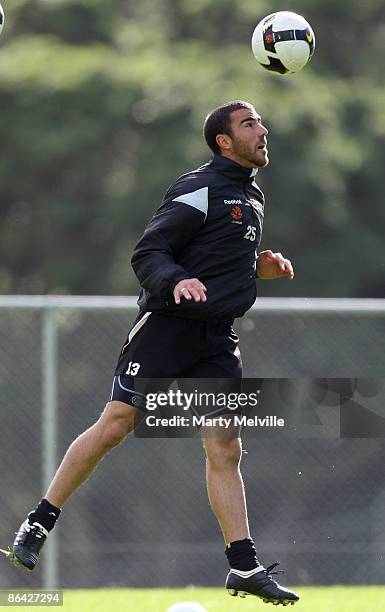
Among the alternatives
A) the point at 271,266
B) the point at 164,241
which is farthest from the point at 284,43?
the point at 164,241

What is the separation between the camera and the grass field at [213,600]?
8859mm

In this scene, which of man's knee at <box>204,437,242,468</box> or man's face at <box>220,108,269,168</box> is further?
man's face at <box>220,108,269,168</box>

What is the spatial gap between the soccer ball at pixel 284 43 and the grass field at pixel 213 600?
3.04m

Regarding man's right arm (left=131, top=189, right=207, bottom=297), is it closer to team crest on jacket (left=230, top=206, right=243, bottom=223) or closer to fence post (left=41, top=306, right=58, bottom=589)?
team crest on jacket (left=230, top=206, right=243, bottom=223)

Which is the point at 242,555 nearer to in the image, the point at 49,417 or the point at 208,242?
the point at 208,242

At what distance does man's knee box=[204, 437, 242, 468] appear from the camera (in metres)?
7.45

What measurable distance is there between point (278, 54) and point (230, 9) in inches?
642

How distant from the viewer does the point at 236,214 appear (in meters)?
7.50

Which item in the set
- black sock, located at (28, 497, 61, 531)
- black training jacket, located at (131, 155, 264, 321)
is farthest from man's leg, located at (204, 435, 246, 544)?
black sock, located at (28, 497, 61, 531)

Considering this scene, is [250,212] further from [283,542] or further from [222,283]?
[283,542]

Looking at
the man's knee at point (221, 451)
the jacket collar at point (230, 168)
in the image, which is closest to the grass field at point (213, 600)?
the man's knee at point (221, 451)

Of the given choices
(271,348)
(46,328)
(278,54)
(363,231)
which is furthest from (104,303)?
(363,231)

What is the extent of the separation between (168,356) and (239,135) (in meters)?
1.17

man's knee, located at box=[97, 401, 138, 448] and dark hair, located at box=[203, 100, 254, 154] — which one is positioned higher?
dark hair, located at box=[203, 100, 254, 154]
